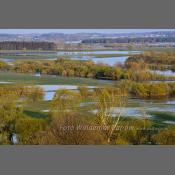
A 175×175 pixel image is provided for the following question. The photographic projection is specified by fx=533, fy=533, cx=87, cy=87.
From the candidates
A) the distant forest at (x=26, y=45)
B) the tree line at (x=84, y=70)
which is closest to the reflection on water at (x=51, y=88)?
the tree line at (x=84, y=70)

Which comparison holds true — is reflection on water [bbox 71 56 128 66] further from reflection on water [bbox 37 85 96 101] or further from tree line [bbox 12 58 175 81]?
reflection on water [bbox 37 85 96 101]

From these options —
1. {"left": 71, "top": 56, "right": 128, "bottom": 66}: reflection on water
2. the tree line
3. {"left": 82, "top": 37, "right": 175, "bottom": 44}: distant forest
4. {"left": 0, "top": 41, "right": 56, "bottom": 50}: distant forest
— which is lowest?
the tree line

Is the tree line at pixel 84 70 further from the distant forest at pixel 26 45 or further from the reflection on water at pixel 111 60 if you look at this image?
the distant forest at pixel 26 45

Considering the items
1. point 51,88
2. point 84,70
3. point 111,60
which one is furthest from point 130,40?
point 51,88

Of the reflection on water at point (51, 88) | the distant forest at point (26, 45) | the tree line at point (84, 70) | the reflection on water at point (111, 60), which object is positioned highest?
the distant forest at point (26, 45)

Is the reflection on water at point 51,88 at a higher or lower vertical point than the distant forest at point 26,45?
lower

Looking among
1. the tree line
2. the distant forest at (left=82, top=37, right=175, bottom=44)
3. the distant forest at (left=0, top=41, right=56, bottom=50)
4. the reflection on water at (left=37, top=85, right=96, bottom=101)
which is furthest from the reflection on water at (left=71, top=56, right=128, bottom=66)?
Result: the distant forest at (left=0, top=41, right=56, bottom=50)

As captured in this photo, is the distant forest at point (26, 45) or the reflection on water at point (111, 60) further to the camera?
the distant forest at point (26, 45)

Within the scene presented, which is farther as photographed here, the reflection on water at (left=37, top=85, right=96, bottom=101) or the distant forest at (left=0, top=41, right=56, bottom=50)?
the distant forest at (left=0, top=41, right=56, bottom=50)
